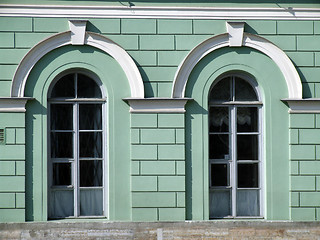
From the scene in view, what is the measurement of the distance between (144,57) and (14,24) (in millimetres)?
2433

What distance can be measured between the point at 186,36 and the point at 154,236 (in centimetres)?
372

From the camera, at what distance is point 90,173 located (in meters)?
12.2

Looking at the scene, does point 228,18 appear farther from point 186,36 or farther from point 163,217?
point 163,217

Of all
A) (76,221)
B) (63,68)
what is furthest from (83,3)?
(76,221)

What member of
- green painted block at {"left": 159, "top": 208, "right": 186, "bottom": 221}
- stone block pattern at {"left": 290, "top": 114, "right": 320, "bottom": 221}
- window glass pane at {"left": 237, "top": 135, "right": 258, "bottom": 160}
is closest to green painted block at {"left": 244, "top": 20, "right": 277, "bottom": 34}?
stone block pattern at {"left": 290, "top": 114, "right": 320, "bottom": 221}

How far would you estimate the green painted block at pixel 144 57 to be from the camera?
476 inches

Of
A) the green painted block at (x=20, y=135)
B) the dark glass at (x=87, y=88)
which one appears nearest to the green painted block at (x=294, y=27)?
the dark glass at (x=87, y=88)

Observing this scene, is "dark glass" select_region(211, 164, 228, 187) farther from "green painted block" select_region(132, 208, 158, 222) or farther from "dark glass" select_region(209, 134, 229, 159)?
"green painted block" select_region(132, 208, 158, 222)

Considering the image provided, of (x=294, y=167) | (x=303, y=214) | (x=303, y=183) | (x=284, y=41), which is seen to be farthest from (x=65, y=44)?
(x=303, y=214)

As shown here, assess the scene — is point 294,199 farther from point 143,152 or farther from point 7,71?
point 7,71

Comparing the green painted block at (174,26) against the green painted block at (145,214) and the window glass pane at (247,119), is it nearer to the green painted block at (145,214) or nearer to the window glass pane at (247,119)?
the window glass pane at (247,119)

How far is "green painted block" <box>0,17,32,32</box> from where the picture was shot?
11891mm

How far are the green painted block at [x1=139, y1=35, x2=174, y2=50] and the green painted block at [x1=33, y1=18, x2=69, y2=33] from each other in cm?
142

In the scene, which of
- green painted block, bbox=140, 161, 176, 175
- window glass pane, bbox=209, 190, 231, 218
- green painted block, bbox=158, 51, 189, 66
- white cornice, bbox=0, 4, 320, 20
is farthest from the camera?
window glass pane, bbox=209, 190, 231, 218
